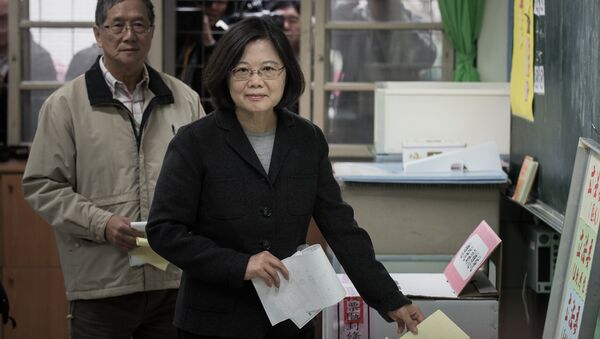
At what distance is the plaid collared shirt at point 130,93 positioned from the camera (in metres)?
2.60

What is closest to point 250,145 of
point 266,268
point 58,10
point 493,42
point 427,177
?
point 266,268

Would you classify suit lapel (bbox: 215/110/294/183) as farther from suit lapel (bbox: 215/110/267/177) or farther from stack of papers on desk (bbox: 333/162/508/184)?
stack of papers on desk (bbox: 333/162/508/184)

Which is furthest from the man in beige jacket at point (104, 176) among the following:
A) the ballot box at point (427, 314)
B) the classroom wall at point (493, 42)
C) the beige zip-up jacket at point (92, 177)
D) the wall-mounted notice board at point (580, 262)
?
the classroom wall at point (493, 42)

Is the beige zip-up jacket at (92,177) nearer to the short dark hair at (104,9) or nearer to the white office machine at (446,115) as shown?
the short dark hair at (104,9)

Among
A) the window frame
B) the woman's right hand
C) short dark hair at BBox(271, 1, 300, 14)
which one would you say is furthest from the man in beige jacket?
short dark hair at BBox(271, 1, 300, 14)

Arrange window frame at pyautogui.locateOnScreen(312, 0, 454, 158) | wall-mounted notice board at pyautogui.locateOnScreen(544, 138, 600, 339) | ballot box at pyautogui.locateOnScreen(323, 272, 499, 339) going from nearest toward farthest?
1. wall-mounted notice board at pyautogui.locateOnScreen(544, 138, 600, 339)
2. ballot box at pyautogui.locateOnScreen(323, 272, 499, 339)
3. window frame at pyautogui.locateOnScreen(312, 0, 454, 158)

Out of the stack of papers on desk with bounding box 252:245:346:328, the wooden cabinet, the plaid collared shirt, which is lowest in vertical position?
the wooden cabinet

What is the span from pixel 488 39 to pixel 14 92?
2.36 m

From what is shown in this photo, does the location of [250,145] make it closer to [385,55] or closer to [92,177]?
A: [92,177]

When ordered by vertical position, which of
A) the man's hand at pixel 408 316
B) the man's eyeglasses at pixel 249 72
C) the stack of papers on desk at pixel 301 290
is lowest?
the man's hand at pixel 408 316

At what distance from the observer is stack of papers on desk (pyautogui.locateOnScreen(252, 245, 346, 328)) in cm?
183

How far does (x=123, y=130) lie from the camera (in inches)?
100

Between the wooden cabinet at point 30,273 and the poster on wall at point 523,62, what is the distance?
2.30m

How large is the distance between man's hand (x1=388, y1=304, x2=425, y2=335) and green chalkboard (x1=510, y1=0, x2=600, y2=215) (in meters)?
→ 0.61
